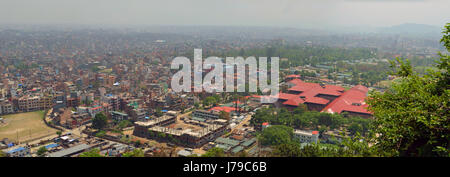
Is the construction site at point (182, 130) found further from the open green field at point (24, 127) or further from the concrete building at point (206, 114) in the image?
the open green field at point (24, 127)

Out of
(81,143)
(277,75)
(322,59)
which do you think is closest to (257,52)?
(322,59)

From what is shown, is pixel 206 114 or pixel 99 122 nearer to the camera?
pixel 99 122

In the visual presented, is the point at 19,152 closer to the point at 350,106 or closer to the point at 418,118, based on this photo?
the point at 418,118

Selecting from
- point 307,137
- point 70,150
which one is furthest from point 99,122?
point 307,137

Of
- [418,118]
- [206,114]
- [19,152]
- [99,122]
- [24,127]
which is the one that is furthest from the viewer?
[206,114]

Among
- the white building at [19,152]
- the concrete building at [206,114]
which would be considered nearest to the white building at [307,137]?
the concrete building at [206,114]

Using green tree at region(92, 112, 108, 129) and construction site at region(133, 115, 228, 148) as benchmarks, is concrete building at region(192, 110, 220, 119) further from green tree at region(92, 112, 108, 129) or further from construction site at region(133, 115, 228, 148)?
green tree at region(92, 112, 108, 129)

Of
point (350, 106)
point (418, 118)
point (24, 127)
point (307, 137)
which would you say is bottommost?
point (24, 127)
